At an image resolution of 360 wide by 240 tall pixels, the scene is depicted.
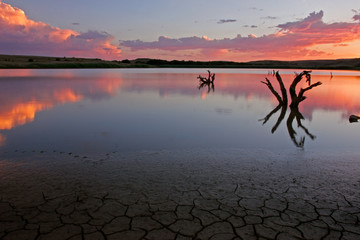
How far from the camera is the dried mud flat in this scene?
3783 mm

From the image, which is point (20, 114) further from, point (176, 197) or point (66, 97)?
point (176, 197)

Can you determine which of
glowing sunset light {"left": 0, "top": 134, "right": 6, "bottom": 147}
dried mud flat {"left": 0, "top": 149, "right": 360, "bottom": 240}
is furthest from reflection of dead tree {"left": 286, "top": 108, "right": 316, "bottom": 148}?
glowing sunset light {"left": 0, "top": 134, "right": 6, "bottom": 147}

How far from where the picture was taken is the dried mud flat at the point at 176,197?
12.4 ft

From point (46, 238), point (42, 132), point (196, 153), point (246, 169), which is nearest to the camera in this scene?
point (46, 238)

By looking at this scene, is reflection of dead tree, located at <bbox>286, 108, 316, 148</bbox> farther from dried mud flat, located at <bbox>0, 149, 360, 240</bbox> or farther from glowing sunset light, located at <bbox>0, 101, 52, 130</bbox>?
glowing sunset light, located at <bbox>0, 101, 52, 130</bbox>

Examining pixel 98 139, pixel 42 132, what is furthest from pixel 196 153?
pixel 42 132

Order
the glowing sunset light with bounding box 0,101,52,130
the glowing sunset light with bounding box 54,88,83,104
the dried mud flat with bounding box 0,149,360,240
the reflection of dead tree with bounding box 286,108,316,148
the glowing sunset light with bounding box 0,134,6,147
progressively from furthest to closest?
the glowing sunset light with bounding box 54,88,83,104
the glowing sunset light with bounding box 0,101,52,130
the reflection of dead tree with bounding box 286,108,316,148
the glowing sunset light with bounding box 0,134,6,147
the dried mud flat with bounding box 0,149,360,240

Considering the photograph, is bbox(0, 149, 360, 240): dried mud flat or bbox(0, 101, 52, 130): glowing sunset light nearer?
bbox(0, 149, 360, 240): dried mud flat

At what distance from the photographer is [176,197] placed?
15.5 feet

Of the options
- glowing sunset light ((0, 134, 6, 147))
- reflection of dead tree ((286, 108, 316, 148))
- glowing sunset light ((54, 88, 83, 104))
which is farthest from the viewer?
glowing sunset light ((54, 88, 83, 104))

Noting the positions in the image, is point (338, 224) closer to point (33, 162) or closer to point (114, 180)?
point (114, 180)

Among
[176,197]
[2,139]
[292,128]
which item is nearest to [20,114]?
[2,139]

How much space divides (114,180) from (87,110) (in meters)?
10.5

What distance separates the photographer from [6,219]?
396 cm
